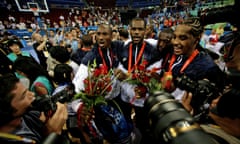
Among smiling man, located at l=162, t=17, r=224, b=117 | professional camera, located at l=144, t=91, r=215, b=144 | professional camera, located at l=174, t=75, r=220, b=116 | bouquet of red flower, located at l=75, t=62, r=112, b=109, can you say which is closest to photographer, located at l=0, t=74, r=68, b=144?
bouquet of red flower, located at l=75, t=62, r=112, b=109

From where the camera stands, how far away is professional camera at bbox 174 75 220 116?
119 cm

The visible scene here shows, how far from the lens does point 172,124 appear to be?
2.22 feet

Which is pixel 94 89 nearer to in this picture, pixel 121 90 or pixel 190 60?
pixel 121 90

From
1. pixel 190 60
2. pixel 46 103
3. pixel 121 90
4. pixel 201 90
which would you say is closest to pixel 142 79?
pixel 121 90

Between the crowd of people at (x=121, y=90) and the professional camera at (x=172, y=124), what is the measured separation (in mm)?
142

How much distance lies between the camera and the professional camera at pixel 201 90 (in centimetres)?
119

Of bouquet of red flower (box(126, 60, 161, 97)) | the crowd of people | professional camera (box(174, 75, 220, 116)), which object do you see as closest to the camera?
the crowd of people

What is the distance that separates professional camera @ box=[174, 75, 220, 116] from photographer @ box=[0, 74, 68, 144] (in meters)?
1.01

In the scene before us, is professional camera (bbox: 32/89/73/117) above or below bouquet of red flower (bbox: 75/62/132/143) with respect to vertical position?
above

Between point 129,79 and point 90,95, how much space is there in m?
0.48

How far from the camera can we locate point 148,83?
1711mm

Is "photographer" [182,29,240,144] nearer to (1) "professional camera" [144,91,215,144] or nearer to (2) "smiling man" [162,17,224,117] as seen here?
(1) "professional camera" [144,91,215,144]

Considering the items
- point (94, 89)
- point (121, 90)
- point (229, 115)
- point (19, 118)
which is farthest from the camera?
point (121, 90)

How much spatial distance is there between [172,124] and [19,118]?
1051 mm
